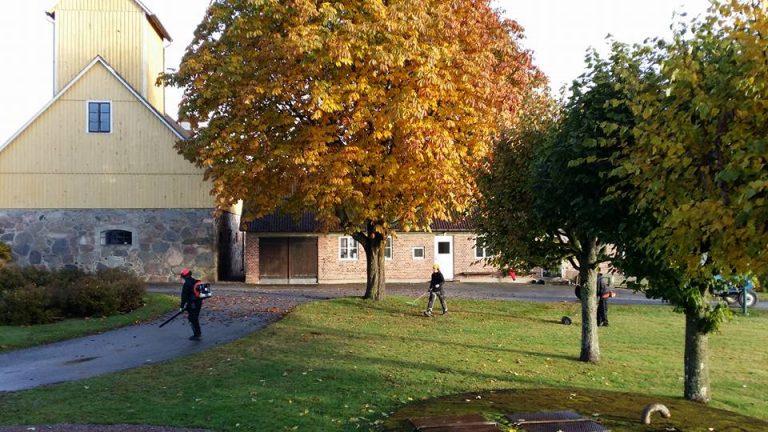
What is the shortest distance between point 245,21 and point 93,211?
15.6m

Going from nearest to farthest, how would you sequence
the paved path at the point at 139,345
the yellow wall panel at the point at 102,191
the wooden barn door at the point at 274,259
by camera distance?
the paved path at the point at 139,345 < the yellow wall panel at the point at 102,191 < the wooden barn door at the point at 274,259

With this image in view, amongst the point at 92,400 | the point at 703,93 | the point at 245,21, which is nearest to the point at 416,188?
the point at 245,21

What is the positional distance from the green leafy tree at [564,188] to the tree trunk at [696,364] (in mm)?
1739

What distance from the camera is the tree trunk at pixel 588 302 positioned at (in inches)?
522

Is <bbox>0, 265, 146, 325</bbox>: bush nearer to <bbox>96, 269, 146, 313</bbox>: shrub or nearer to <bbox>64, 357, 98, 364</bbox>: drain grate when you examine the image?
<bbox>96, 269, 146, 313</bbox>: shrub

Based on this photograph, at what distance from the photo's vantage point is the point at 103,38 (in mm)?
30547

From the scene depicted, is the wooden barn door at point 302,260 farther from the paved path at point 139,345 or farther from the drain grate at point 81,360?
the drain grate at point 81,360

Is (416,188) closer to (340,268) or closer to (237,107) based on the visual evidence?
(237,107)

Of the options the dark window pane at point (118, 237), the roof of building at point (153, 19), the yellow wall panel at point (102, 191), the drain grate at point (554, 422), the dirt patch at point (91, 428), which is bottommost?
the dirt patch at point (91, 428)

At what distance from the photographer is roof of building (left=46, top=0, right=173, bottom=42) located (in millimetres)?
30406

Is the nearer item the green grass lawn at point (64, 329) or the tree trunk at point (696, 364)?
the tree trunk at point (696, 364)

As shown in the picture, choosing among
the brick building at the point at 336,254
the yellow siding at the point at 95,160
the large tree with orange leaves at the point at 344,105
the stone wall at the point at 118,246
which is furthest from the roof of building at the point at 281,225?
the large tree with orange leaves at the point at 344,105

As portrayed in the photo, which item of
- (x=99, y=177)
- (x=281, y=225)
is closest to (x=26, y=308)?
(x=99, y=177)

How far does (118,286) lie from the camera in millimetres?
18375
